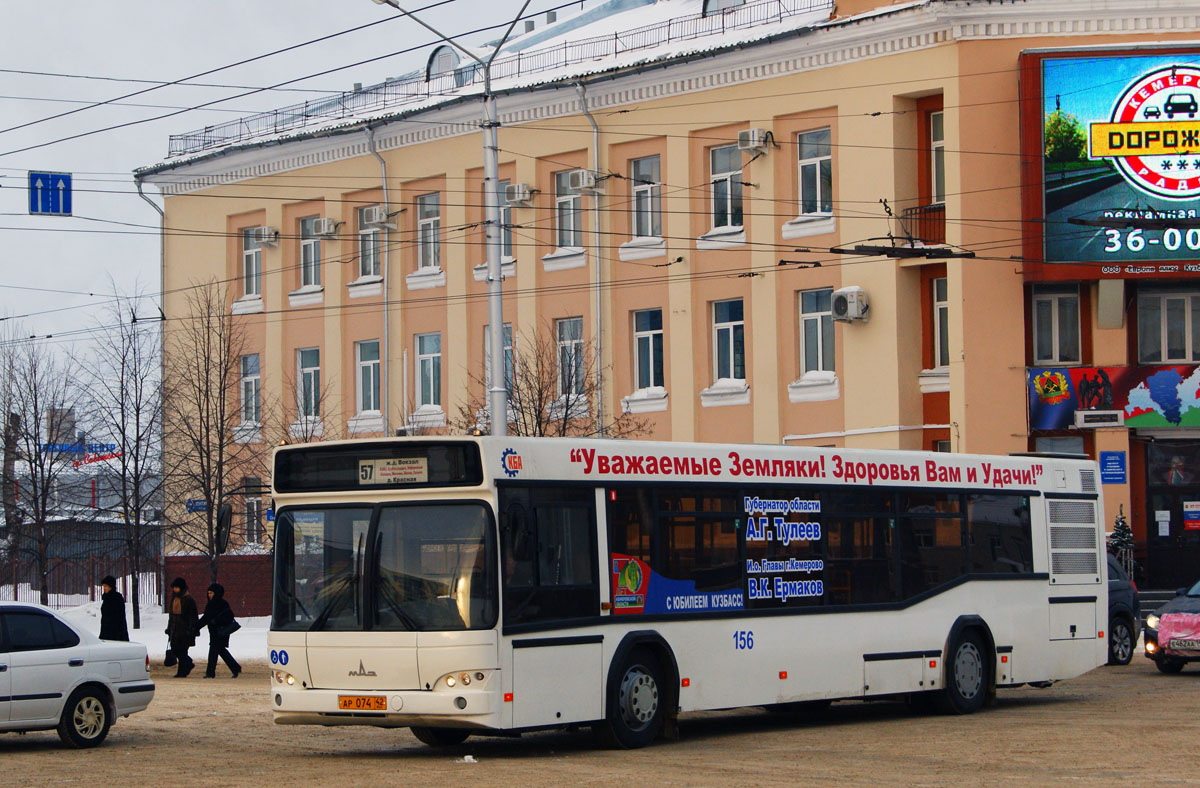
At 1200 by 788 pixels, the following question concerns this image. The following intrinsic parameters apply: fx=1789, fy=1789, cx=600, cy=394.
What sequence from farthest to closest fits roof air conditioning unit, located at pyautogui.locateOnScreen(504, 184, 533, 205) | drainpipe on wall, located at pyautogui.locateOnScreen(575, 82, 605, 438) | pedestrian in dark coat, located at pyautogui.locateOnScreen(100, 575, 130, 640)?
roof air conditioning unit, located at pyautogui.locateOnScreen(504, 184, 533, 205) < drainpipe on wall, located at pyautogui.locateOnScreen(575, 82, 605, 438) < pedestrian in dark coat, located at pyautogui.locateOnScreen(100, 575, 130, 640)

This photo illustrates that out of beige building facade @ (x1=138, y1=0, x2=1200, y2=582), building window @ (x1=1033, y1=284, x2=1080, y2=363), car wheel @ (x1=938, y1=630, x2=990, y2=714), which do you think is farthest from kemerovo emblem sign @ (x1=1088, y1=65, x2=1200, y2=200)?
car wheel @ (x1=938, y1=630, x2=990, y2=714)

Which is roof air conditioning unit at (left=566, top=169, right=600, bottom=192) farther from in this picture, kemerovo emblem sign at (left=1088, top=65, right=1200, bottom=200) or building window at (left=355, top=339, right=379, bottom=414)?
kemerovo emblem sign at (left=1088, top=65, right=1200, bottom=200)

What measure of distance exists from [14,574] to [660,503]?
3856 centimetres

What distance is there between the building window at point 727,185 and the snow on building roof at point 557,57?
2.28 metres

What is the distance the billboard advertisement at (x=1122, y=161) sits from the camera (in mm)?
33781

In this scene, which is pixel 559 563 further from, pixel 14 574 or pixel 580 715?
pixel 14 574

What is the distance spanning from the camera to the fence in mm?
38406

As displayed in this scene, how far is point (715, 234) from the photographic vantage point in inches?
1500

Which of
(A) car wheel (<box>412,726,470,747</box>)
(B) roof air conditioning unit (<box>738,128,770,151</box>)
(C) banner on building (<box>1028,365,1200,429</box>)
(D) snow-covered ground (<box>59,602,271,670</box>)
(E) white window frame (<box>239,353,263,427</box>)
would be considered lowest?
(D) snow-covered ground (<box>59,602,271,670</box>)

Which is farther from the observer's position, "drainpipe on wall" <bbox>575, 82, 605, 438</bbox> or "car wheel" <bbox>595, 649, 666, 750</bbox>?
"drainpipe on wall" <bbox>575, 82, 605, 438</bbox>

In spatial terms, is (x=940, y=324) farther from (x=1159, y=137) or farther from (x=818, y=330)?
(x=1159, y=137)

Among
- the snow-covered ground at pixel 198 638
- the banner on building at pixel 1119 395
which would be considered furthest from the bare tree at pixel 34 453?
the banner on building at pixel 1119 395

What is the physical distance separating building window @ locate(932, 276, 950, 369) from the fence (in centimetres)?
628

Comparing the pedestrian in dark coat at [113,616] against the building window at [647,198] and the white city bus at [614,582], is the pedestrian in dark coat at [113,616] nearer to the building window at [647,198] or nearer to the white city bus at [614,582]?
the white city bus at [614,582]
